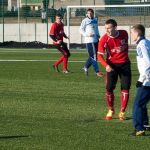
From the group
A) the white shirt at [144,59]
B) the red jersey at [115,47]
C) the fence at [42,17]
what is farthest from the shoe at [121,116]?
the fence at [42,17]

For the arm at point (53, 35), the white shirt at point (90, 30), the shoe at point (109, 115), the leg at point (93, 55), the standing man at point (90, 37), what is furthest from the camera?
the arm at point (53, 35)

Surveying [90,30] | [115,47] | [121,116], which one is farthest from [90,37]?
[121,116]

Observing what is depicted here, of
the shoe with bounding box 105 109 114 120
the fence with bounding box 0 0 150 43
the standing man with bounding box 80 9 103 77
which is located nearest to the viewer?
the shoe with bounding box 105 109 114 120

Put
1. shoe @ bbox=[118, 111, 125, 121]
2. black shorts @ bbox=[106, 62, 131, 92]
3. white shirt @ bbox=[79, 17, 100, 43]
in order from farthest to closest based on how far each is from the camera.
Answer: white shirt @ bbox=[79, 17, 100, 43] → black shorts @ bbox=[106, 62, 131, 92] → shoe @ bbox=[118, 111, 125, 121]

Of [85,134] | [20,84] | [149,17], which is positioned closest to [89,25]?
[20,84]

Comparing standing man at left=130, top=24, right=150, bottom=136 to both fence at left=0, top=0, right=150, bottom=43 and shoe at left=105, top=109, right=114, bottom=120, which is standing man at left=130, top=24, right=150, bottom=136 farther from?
fence at left=0, top=0, right=150, bottom=43

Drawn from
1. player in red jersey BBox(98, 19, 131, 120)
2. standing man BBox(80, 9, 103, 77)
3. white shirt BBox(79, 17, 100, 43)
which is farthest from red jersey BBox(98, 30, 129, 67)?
white shirt BBox(79, 17, 100, 43)

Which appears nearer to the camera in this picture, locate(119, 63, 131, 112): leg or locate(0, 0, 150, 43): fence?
locate(119, 63, 131, 112): leg

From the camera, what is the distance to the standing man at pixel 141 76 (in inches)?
452

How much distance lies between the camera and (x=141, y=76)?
11.6 meters

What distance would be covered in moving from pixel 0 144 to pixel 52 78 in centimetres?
1131

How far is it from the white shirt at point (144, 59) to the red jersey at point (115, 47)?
2110 millimetres

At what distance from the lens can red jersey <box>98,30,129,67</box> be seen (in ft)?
44.7

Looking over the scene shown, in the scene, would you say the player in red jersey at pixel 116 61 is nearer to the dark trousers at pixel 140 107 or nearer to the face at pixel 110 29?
the face at pixel 110 29
